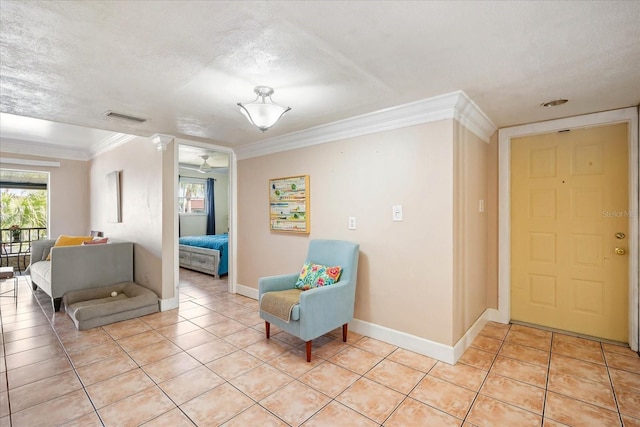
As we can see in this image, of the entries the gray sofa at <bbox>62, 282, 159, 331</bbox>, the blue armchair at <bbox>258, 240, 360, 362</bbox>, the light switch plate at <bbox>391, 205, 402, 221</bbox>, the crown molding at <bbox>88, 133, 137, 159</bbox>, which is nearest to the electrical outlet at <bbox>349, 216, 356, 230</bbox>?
the blue armchair at <bbox>258, 240, 360, 362</bbox>

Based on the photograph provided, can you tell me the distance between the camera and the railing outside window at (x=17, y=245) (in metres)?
5.75

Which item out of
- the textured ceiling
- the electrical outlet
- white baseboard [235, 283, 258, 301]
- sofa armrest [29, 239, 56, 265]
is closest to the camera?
the textured ceiling

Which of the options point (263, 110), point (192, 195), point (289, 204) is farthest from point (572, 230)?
point (192, 195)

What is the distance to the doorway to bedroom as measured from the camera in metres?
5.55

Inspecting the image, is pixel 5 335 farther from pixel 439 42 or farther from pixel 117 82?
pixel 439 42

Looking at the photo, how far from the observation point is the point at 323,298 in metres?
2.56

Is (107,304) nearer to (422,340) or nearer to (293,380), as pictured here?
(293,380)

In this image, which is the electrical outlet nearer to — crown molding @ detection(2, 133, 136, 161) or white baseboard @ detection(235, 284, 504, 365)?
white baseboard @ detection(235, 284, 504, 365)

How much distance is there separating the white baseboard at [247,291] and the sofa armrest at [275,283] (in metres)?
1.31

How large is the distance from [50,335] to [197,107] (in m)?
2.69

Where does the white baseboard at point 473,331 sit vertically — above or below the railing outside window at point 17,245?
below

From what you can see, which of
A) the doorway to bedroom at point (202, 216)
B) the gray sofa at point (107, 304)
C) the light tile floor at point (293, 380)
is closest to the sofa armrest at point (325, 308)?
the light tile floor at point (293, 380)

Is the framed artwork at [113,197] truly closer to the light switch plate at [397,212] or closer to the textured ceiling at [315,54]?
the textured ceiling at [315,54]

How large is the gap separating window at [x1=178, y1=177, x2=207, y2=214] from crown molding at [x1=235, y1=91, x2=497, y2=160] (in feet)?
15.9
